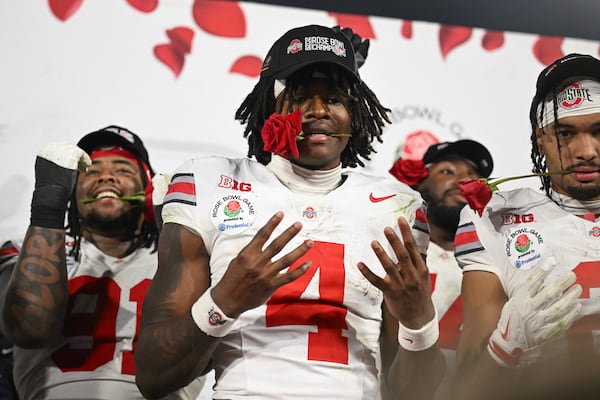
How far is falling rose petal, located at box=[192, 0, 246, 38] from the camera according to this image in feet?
9.36

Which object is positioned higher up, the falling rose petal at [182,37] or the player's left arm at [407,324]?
the falling rose petal at [182,37]

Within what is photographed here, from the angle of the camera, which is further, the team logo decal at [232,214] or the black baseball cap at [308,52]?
the black baseball cap at [308,52]

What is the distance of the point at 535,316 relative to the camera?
1566mm

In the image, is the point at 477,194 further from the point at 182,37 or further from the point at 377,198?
the point at 182,37

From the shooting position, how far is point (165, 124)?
2.73 meters

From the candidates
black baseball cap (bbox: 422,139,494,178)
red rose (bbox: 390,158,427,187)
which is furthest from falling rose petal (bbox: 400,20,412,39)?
red rose (bbox: 390,158,427,187)

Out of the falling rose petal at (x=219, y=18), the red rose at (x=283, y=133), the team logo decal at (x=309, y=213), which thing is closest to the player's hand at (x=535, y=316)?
the team logo decal at (x=309, y=213)

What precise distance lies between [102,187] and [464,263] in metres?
1.08

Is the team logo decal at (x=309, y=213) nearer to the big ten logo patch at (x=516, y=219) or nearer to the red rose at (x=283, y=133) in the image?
the red rose at (x=283, y=133)

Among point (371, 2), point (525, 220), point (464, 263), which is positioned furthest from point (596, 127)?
point (371, 2)

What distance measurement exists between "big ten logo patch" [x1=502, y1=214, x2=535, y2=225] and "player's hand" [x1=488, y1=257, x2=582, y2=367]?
16 cm

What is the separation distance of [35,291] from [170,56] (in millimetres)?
1097

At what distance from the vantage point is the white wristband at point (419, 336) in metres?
1.53

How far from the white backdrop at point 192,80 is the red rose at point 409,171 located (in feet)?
0.48
